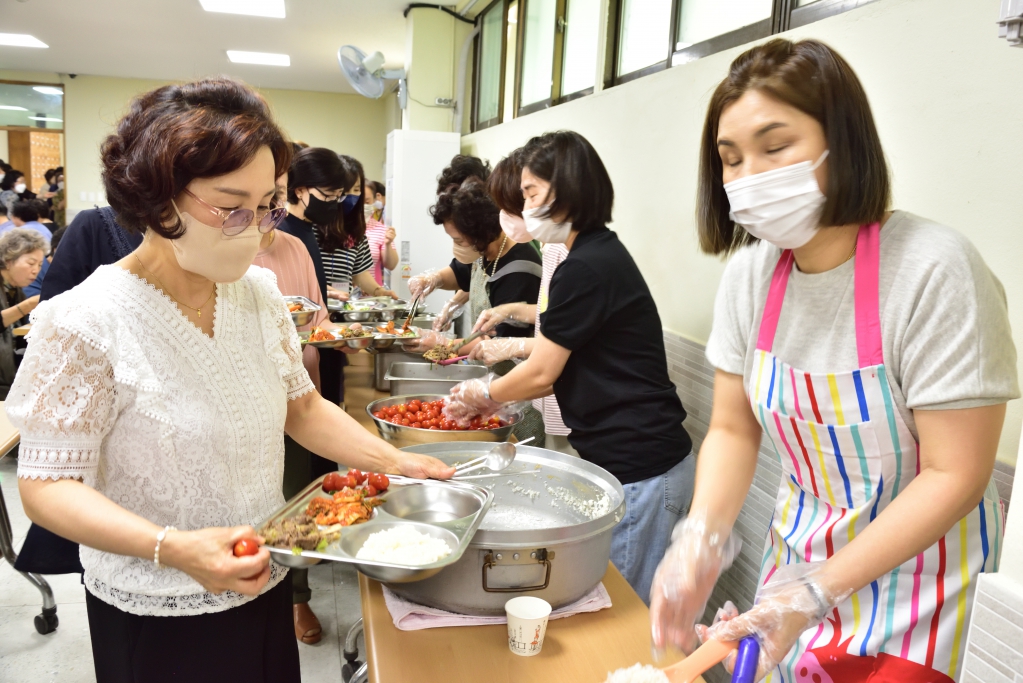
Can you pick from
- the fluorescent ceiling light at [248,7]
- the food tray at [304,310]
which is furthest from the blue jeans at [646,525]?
the fluorescent ceiling light at [248,7]

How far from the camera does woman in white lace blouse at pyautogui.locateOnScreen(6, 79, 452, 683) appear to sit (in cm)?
110

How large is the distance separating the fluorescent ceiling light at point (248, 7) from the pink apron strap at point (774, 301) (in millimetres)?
6895

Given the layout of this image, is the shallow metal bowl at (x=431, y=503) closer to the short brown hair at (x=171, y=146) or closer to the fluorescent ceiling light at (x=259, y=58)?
the short brown hair at (x=171, y=146)

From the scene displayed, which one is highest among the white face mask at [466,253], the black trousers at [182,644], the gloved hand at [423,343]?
the white face mask at [466,253]

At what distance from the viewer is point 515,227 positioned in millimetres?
2488

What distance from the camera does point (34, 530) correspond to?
185 cm

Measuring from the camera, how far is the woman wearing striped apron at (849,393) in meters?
0.95

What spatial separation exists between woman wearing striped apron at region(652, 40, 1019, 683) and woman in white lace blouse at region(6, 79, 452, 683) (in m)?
0.78

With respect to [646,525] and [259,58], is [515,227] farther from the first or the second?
[259,58]

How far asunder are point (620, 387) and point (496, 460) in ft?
1.36

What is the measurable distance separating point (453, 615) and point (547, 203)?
122cm

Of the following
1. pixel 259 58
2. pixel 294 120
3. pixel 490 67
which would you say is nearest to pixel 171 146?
pixel 490 67

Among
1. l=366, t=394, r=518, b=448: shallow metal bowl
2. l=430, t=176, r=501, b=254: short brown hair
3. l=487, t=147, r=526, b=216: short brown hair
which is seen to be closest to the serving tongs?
l=430, t=176, r=501, b=254: short brown hair

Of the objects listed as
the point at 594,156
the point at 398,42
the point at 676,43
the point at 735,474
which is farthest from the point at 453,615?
the point at 398,42
